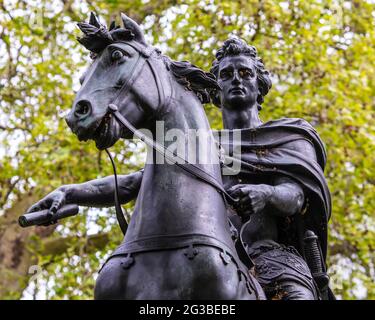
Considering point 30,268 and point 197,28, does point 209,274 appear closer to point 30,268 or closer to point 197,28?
point 30,268

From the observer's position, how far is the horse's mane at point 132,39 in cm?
524

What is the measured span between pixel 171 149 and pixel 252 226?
3.61 ft

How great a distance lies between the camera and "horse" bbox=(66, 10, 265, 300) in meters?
4.80

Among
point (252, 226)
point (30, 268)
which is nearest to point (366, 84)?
point (30, 268)

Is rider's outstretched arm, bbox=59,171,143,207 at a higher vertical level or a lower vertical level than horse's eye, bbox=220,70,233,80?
lower

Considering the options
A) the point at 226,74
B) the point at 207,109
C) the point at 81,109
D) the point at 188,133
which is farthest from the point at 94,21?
the point at 207,109

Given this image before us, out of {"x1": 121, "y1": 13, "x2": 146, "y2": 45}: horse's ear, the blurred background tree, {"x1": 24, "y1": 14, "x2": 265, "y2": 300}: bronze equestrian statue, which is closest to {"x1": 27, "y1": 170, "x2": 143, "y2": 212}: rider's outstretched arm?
{"x1": 24, "y1": 14, "x2": 265, "y2": 300}: bronze equestrian statue

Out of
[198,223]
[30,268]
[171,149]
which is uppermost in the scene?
[30,268]

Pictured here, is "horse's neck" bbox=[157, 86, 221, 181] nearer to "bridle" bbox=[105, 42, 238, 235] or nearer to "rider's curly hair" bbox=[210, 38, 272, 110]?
"bridle" bbox=[105, 42, 238, 235]

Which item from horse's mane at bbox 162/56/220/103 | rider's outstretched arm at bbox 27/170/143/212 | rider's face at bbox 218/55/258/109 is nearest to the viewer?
horse's mane at bbox 162/56/220/103

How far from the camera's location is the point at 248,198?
532 centimetres

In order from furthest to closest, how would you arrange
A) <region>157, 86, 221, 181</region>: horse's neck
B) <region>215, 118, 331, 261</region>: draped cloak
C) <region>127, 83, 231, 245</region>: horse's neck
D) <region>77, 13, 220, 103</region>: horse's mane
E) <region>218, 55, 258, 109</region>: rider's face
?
<region>218, 55, 258, 109</region>: rider's face → <region>215, 118, 331, 261</region>: draped cloak → <region>77, 13, 220, 103</region>: horse's mane → <region>157, 86, 221, 181</region>: horse's neck → <region>127, 83, 231, 245</region>: horse's neck

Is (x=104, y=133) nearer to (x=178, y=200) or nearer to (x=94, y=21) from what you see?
(x=178, y=200)
